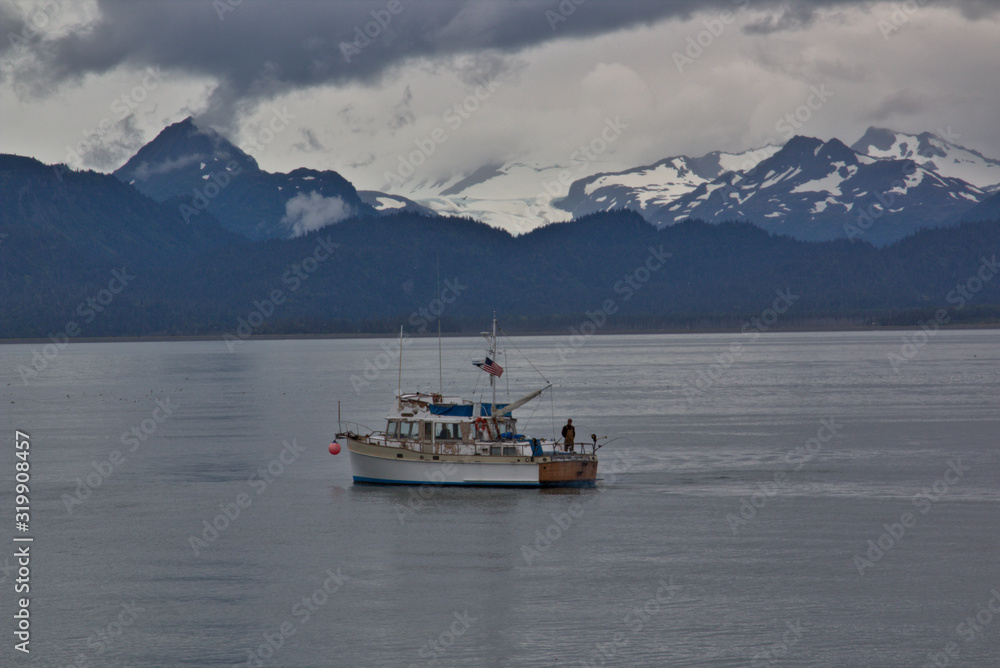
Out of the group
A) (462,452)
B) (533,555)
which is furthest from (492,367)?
(533,555)

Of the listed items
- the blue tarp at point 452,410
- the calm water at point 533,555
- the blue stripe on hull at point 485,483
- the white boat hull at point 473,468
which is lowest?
the calm water at point 533,555

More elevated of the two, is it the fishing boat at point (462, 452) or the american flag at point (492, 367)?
the american flag at point (492, 367)

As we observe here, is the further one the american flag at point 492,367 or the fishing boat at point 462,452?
the fishing boat at point 462,452

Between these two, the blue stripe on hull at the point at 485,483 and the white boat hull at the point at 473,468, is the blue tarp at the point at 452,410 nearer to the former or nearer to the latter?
the white boat hull at the point at 473,468

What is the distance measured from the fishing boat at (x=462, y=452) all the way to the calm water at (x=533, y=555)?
114cm

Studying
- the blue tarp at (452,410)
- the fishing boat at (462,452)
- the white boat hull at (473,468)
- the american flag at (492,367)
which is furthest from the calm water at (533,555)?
the american flag at (492,367)

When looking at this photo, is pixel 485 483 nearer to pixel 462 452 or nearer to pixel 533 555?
pixel 462 452

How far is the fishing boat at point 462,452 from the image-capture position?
56.8 m

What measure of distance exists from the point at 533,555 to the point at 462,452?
14694mm

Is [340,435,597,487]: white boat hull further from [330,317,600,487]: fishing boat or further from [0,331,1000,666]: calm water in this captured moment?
[0,331,1000,666]: calm water

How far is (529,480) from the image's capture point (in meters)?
57.0

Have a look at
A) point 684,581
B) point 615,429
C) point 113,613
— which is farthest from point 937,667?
point 615,429

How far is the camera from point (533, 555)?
4291cm

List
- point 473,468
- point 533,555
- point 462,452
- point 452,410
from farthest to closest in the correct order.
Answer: point 452,410 → point 462,452 → point 473,468 → point 533,555
